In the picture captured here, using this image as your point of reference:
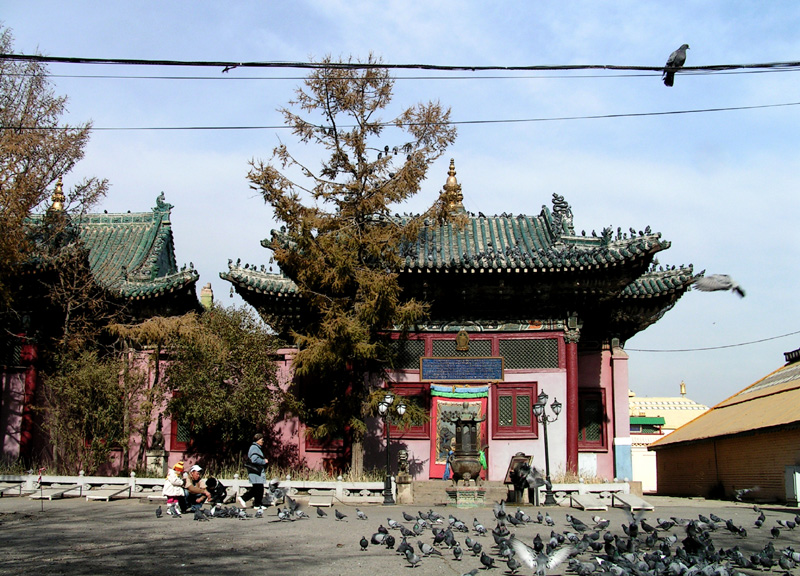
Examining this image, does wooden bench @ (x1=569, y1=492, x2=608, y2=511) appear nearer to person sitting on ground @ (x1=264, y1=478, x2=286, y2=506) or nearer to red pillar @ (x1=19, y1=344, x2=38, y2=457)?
person sitting on ground @ (x1=264, y1=478, x2=286, y2=506)

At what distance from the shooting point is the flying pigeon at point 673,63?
9.55 metres

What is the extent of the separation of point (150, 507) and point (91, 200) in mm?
10257

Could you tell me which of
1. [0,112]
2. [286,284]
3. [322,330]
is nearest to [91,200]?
[0,112]

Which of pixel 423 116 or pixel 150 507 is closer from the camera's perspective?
pixel 150 507

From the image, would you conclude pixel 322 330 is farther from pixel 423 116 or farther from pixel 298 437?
pixel 423 116

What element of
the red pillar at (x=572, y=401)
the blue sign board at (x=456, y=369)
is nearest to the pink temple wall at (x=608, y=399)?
the red pillar at (x=572, y=401)

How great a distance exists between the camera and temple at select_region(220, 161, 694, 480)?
1981 cm

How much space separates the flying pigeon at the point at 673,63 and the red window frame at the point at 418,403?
11.9 m

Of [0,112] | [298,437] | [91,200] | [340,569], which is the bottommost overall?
[340,569]

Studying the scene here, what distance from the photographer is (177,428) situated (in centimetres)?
2111

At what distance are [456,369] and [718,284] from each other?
10.5 meters

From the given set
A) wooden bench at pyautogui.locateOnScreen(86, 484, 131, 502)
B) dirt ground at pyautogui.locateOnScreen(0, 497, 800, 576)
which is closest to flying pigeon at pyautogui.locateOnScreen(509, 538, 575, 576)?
dirt ground at pyautogui.locateOnScreen(0, 497, 800, 576)

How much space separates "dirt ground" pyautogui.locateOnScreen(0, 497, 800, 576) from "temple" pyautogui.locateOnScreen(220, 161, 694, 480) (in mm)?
5278

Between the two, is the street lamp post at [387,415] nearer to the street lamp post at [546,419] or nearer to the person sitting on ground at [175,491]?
the street lamp post at [546,419]
